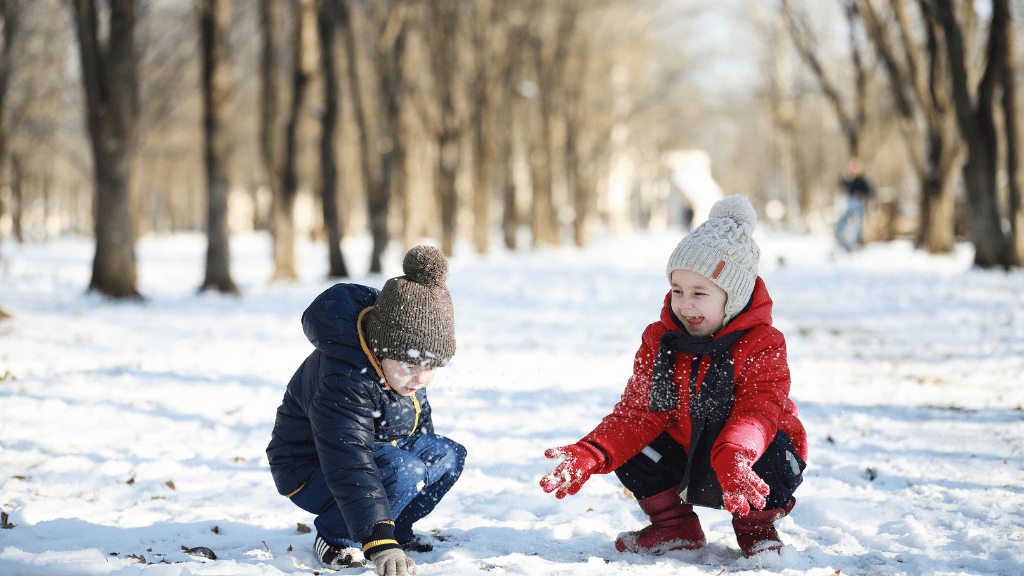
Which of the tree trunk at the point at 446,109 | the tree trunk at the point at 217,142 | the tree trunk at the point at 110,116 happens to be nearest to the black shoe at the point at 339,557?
the tree trunk at the point at 110,116

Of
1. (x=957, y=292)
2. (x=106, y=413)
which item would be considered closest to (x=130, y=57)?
(x=106, y=413)

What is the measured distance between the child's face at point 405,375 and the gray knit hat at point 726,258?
0.92 metres

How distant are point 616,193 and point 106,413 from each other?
3121cm

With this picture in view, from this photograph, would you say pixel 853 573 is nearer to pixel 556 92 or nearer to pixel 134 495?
pixel 134 495

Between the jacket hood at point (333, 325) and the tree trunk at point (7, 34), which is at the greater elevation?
the tree trunk at point (7, 34)

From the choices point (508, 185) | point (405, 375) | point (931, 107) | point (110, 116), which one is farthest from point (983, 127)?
point (508, 185)

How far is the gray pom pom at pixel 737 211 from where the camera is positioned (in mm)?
2734

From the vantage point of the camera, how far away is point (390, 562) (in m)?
2.27

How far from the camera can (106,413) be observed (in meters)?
4.59

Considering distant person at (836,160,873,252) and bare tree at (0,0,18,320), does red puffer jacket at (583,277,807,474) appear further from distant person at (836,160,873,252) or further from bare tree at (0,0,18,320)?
bare tree at (0,0,18,320)

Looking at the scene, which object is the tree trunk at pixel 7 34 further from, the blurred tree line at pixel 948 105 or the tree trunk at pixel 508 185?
the blurred tree line at pixel 948 105

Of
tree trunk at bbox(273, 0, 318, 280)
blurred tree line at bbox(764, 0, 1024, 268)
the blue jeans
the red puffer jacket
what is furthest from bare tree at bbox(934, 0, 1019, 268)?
the blue jeans

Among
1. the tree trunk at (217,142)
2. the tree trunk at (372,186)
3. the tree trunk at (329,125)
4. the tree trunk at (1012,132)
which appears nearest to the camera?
the tree trunk at (1012,132)

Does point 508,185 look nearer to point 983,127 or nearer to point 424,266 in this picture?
point 983,127
